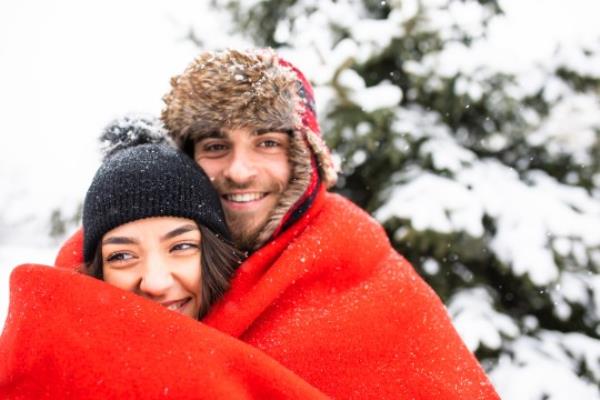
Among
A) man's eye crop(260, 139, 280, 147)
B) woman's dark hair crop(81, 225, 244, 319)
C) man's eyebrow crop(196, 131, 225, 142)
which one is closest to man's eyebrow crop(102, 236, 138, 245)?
woman's dark hair crop(81, 225, 244, 319)

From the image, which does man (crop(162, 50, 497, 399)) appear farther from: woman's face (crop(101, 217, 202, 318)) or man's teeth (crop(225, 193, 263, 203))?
woman's face (crop(101, 217, 202, 318))

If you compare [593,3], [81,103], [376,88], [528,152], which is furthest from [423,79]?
[81,103]

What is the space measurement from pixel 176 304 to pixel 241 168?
58 centimetres

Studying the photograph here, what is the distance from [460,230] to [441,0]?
52.3 inches

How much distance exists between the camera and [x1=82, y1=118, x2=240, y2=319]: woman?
1675 mm

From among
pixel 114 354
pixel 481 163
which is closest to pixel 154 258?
pixel 114 354

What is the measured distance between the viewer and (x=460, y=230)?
2.93 metres

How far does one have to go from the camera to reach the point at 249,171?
2.06 meters

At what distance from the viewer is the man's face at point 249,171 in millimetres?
2096

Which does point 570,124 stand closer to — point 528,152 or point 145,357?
point 528,152

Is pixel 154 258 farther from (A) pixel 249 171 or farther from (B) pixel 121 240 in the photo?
(A) pixel 249 171

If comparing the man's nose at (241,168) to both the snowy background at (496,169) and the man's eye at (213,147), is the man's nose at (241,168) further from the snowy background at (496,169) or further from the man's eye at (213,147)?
the snowy background at (496,169)

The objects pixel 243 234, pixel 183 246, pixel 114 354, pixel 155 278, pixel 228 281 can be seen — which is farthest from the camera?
pixel 243 234

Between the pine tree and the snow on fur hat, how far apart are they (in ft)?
2.58
